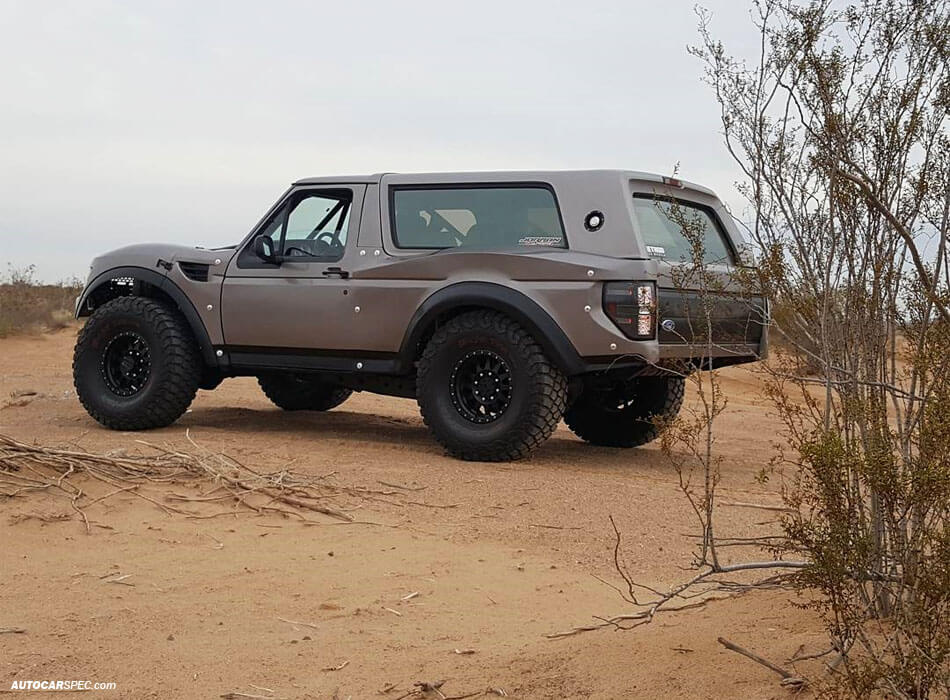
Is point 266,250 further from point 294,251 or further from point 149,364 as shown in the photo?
point 149,364

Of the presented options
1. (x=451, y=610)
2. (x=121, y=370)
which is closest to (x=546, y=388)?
(x=451, y=610)

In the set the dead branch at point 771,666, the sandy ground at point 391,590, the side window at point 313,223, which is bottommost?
the sandy ground at point 391,590

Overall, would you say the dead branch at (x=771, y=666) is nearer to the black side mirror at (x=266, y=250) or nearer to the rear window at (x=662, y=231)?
the rear window at (x=662, y=231)

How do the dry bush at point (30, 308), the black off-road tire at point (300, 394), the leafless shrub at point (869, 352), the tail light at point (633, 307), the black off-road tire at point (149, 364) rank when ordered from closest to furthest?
the leafless shrub at point (869, 352)
the tail light at point (633, 307)
the black off-road tire at point (149, 364)
the black off-road tire at point (300, 394)
the dry bush at point (30, 308)

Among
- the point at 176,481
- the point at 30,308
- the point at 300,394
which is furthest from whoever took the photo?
the point at 30,308

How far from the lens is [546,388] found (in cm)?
780

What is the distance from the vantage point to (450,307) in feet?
26.5

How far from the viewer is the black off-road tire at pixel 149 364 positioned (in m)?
9.10

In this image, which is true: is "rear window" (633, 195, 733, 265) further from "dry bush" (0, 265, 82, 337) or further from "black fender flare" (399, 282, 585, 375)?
"dry bush" (0, 265, 82, 337)

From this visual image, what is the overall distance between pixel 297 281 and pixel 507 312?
1.76 m
